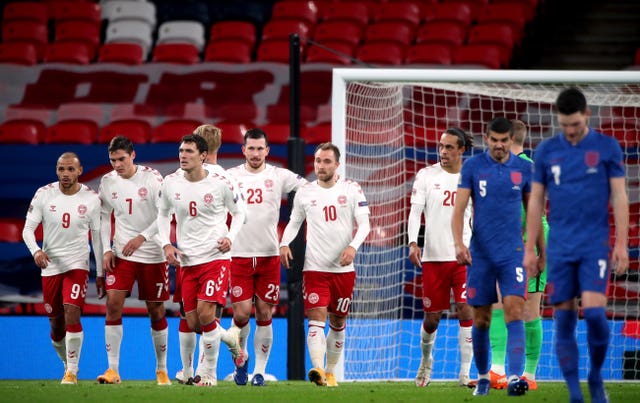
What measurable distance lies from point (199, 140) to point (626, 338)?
464cm

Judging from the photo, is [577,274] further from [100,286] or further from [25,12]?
[25,12]

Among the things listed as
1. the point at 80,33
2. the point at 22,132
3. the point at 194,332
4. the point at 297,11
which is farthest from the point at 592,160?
the point at 80,33

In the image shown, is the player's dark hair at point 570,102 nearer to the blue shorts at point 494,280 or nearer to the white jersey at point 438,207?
the blue shorts at point 494,280

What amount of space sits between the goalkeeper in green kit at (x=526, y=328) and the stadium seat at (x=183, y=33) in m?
9.05

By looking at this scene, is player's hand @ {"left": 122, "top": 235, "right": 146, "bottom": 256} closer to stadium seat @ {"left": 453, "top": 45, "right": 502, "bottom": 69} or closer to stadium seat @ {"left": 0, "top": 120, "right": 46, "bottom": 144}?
stadium seat @ {"left": 0, "top": 120, "right": 46, "bottom": 144}

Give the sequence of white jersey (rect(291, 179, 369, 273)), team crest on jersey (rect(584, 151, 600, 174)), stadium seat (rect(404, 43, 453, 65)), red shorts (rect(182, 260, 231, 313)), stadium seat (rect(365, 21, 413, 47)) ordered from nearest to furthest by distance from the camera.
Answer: team crest on jersey (rect(584, 151, 600, 174)), red shorts (rect(182, 260, 231, 313)), white jersey (rect(291, 179, 369, 273)), stadium seat (rect(404, 43, 453, 65)), stadium seat (rect(365, 21, 413, 47))

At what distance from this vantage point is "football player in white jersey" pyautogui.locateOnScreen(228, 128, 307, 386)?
911 cm

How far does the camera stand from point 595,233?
244 inches

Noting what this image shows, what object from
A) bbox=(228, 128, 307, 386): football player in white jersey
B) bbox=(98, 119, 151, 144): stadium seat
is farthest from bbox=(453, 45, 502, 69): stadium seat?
bbox=(228, 128, 307, 386): football player in white jersey

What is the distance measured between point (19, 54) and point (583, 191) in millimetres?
12122

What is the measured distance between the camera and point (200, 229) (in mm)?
8492

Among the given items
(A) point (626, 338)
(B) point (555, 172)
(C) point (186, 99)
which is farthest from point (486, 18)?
(B) point (555, 172)

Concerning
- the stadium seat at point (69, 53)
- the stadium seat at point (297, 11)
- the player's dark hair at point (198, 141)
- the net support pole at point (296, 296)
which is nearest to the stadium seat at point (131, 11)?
the stadium seat at point (69, 53)

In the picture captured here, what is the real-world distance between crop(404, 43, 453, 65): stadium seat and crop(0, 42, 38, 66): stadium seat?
5.61 metres
